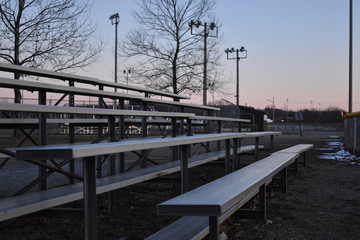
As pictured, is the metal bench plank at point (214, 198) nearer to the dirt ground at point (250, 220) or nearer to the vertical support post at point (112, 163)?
the dirt ground at point (250, 220)

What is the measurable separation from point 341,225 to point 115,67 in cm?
3093

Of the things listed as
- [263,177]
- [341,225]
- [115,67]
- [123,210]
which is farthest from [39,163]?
[115,67]

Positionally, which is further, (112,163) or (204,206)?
(112,163)

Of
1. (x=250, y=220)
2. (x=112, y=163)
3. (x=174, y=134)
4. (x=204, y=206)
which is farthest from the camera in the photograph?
(x=174, y=134)

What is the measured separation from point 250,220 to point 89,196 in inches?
90.6

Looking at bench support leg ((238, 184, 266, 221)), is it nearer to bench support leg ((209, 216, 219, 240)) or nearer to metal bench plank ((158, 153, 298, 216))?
metal bench plank ((158, 153, 298, 216))

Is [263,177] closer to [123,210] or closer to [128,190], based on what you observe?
[123,210]

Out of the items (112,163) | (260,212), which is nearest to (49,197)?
(112,163)

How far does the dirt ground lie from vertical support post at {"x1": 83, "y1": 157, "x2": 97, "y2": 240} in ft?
3.61

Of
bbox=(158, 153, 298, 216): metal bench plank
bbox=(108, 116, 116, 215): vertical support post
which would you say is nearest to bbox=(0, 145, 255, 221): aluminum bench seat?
bbox=(108, 116, 116, 215): vertical support post

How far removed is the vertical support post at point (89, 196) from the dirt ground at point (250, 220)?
1.10 metres

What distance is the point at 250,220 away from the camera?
432 cm

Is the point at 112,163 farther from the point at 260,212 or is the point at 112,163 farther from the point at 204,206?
the point at 204,206

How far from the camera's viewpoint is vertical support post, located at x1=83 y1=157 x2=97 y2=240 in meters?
2.54
